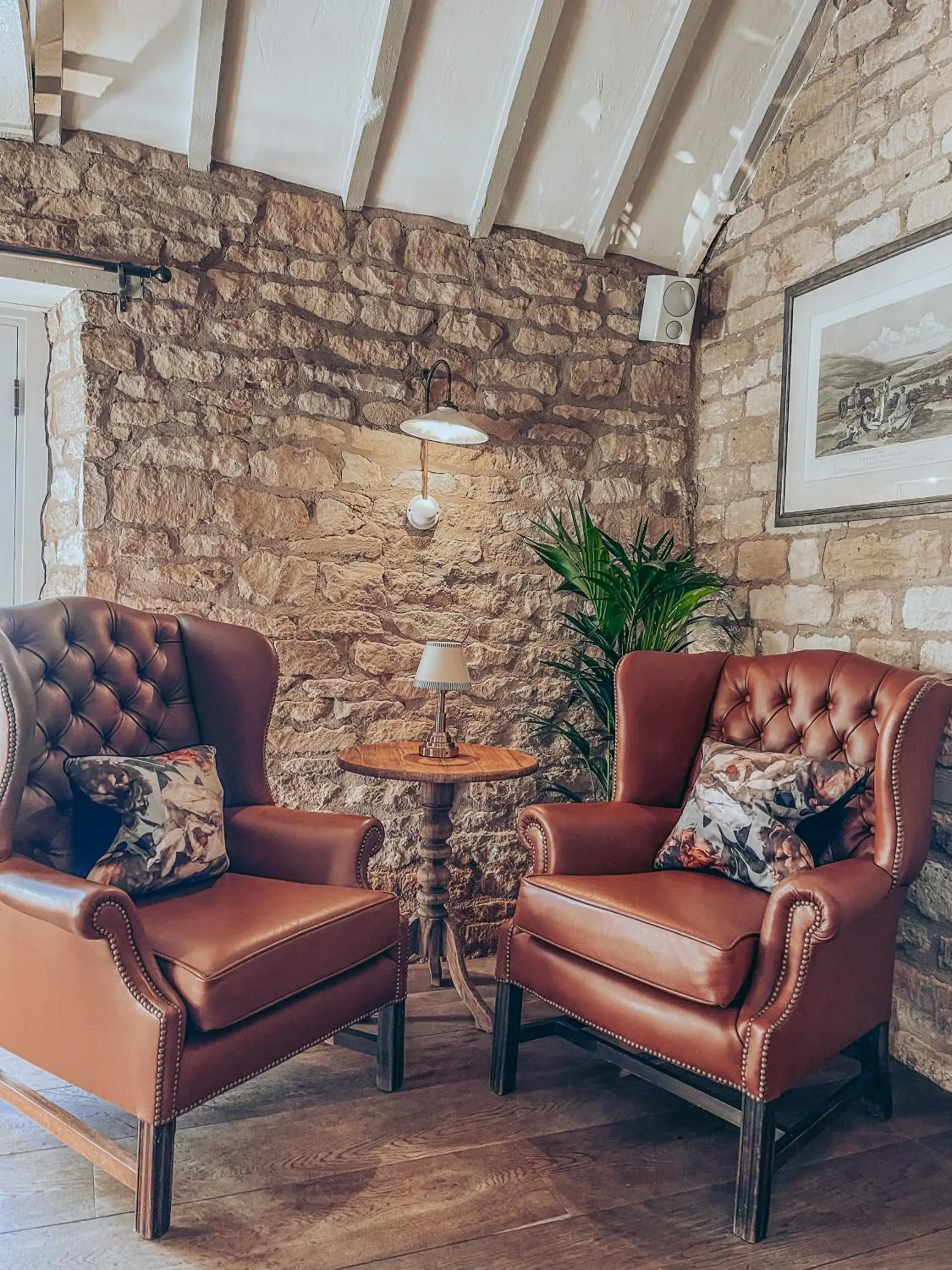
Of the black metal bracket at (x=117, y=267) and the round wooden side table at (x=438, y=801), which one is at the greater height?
the black metal bracket at (x=117, y=267)

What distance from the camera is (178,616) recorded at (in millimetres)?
2693

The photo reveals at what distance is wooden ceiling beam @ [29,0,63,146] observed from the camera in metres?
2.50

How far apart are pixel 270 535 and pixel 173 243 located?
0.96 m

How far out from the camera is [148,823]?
2.17m

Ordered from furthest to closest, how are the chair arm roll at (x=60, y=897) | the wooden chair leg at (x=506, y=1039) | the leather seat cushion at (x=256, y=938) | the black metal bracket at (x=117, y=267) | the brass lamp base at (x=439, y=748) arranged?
the brass lamp base at (x=439, y=748), the black metal bracket at (x=117, y=267), the wooden chair leg at (x=506, y=1039), the leather seat cushion at (x=256, y=938), the chair arm roll at (x=60, y=897)

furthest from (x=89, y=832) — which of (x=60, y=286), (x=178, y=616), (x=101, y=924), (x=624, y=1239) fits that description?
(x=60, y=286)

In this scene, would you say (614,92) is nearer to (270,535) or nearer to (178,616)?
(270,535)

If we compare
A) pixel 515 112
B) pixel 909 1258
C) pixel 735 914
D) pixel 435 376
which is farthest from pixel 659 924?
pixel 515 112

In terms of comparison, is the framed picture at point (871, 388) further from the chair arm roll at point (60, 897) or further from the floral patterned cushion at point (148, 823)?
the chair arm roll at point (60, 897)

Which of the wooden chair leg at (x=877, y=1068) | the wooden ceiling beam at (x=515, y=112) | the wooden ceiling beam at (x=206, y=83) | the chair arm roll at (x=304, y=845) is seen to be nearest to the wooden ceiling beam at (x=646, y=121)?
the wooden ceiling beam at (x=515, y=112)

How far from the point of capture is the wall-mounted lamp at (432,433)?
2.99 metres

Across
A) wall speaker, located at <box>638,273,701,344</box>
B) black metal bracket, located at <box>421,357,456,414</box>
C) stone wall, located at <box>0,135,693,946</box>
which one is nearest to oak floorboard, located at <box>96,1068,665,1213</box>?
stone wall, located at <box>0,135,693,946</box>

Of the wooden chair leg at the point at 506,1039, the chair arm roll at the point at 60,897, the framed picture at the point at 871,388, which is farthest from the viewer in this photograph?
the framed picture at the point at 871,388

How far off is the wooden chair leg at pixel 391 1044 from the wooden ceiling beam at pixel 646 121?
8.90 feet
